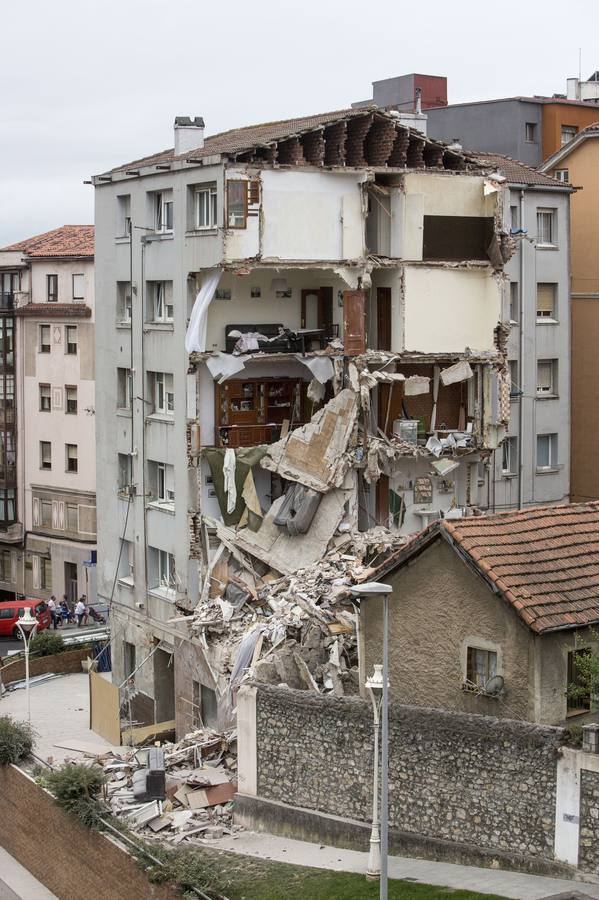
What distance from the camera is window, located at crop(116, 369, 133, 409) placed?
48344 mm

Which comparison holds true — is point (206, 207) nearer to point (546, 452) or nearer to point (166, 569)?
point (166, 569)

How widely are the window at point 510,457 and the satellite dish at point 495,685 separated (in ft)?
84.4

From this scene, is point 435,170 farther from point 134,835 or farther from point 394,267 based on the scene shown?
point 134,835

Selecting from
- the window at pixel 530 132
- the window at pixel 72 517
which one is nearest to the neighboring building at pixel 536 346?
the window at pixel 530 132

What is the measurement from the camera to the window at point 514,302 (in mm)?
53438

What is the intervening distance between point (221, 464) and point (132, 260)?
25.4 ft

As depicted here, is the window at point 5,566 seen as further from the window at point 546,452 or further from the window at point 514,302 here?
the window at point 514,302

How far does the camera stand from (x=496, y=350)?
46594mm

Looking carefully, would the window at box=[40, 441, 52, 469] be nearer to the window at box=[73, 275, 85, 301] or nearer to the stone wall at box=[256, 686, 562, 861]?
the window at box=[73, 275, 85, 301]

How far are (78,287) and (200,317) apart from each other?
92.9ft

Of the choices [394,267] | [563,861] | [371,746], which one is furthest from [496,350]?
[563,861]

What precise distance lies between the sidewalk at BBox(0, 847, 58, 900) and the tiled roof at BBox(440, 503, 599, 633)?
12876mm

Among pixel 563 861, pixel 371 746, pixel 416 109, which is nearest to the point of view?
pixel 563 861

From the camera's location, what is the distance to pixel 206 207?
143 ft
